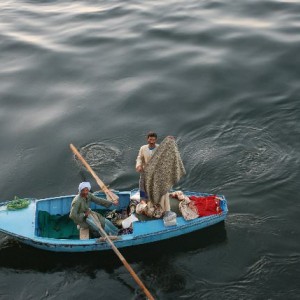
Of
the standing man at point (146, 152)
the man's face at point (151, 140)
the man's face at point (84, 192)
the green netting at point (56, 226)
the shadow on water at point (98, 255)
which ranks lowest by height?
the shadow on water at point (98, 255)

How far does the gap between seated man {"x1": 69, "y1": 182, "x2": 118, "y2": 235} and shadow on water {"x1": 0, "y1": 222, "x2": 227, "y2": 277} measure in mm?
1051

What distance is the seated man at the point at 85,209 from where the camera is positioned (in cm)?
1302

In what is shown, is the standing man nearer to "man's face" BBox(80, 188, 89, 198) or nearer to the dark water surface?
"man's face" BBox(80, 188, 89, 198)

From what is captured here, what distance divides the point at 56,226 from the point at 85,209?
1668mm

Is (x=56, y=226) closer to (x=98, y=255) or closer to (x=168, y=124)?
(x=98, y=255)

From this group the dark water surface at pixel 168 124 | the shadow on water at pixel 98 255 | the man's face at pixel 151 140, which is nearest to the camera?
the man's face at pixel 151 140

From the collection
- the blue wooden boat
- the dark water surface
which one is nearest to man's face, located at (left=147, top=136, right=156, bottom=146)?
the blue wooden boat

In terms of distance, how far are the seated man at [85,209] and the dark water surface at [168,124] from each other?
1.26 metres

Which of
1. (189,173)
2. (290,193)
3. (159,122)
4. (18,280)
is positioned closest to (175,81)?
(159,122)

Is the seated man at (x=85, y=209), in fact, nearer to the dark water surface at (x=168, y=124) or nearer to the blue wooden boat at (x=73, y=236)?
the blue wooden boat at (x=73, y=236)

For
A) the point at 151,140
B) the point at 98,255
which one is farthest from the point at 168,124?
the point at 98,255

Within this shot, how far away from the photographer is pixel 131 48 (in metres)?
27.6

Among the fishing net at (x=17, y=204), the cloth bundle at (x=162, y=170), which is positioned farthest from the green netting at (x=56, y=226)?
the cloth bundle at (x=162, y=170)

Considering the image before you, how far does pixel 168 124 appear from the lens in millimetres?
20484
